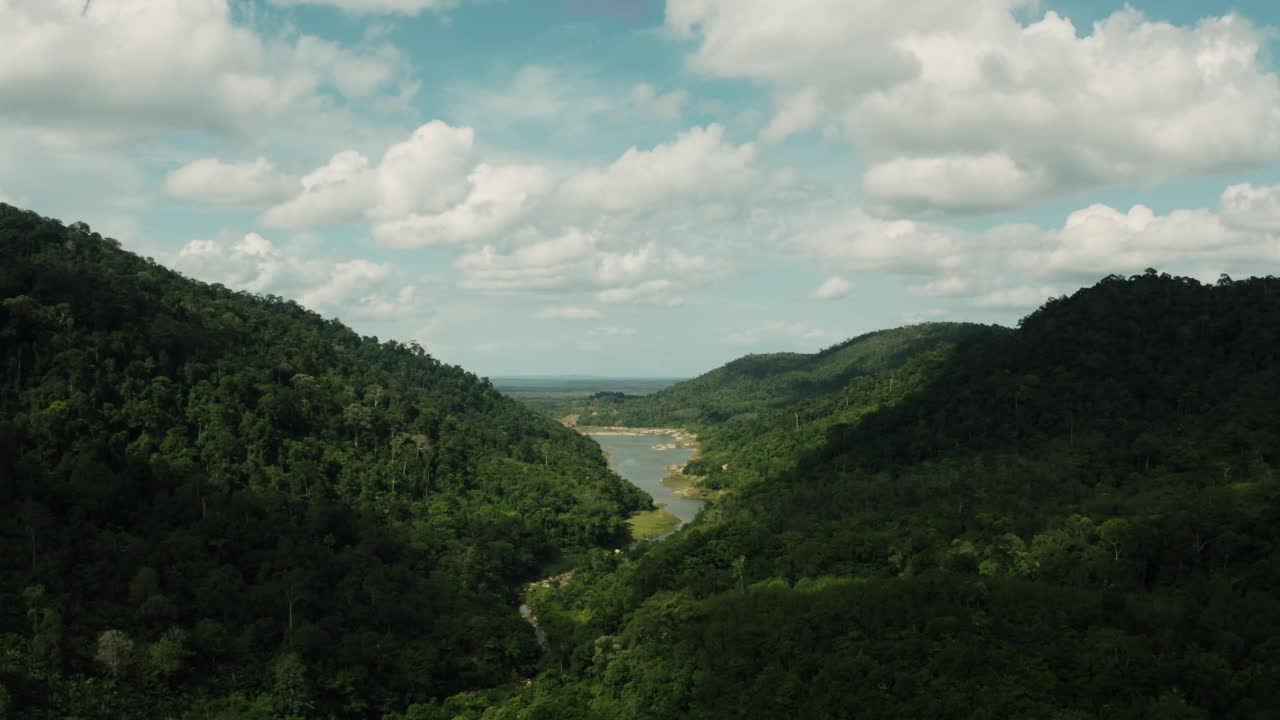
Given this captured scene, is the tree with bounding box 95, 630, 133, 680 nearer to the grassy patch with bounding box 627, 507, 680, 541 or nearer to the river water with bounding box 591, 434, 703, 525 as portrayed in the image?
the grassy patch with bounding box 627, 507, 680, 541

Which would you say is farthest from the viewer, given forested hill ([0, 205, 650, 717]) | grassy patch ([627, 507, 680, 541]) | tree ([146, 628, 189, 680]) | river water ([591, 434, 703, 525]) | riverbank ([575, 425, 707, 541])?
river water ([591, 434, 703, 525])

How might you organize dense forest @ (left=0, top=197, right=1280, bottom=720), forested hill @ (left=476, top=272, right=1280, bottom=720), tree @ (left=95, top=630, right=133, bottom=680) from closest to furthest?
forested hill @ (left=476, top=272, right=1280, bottom=720) → dense forest @ (left=0, top=197, right=1280, bottom=720) → tree @ (left=95, top=630, right=133, bottom=680)

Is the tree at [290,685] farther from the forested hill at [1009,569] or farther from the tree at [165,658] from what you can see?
the forested hill at [1009,569]

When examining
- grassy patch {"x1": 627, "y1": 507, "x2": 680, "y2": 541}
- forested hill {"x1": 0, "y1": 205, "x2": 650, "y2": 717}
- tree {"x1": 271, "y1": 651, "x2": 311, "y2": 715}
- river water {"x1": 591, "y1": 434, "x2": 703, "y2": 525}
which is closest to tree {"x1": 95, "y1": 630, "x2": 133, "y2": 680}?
forested hill {"x1": 0, "y1": 205, "x2": 650, "y2": 717}

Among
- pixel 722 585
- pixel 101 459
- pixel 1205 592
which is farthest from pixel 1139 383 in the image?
pixel 101 459

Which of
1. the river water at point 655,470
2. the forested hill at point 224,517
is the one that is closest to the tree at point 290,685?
the forested hill at point 224,517

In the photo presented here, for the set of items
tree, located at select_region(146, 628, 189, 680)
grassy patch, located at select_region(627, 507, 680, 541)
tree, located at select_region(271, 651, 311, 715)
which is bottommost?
grassy patch, located at select_region(627, 507, 680, 541)
